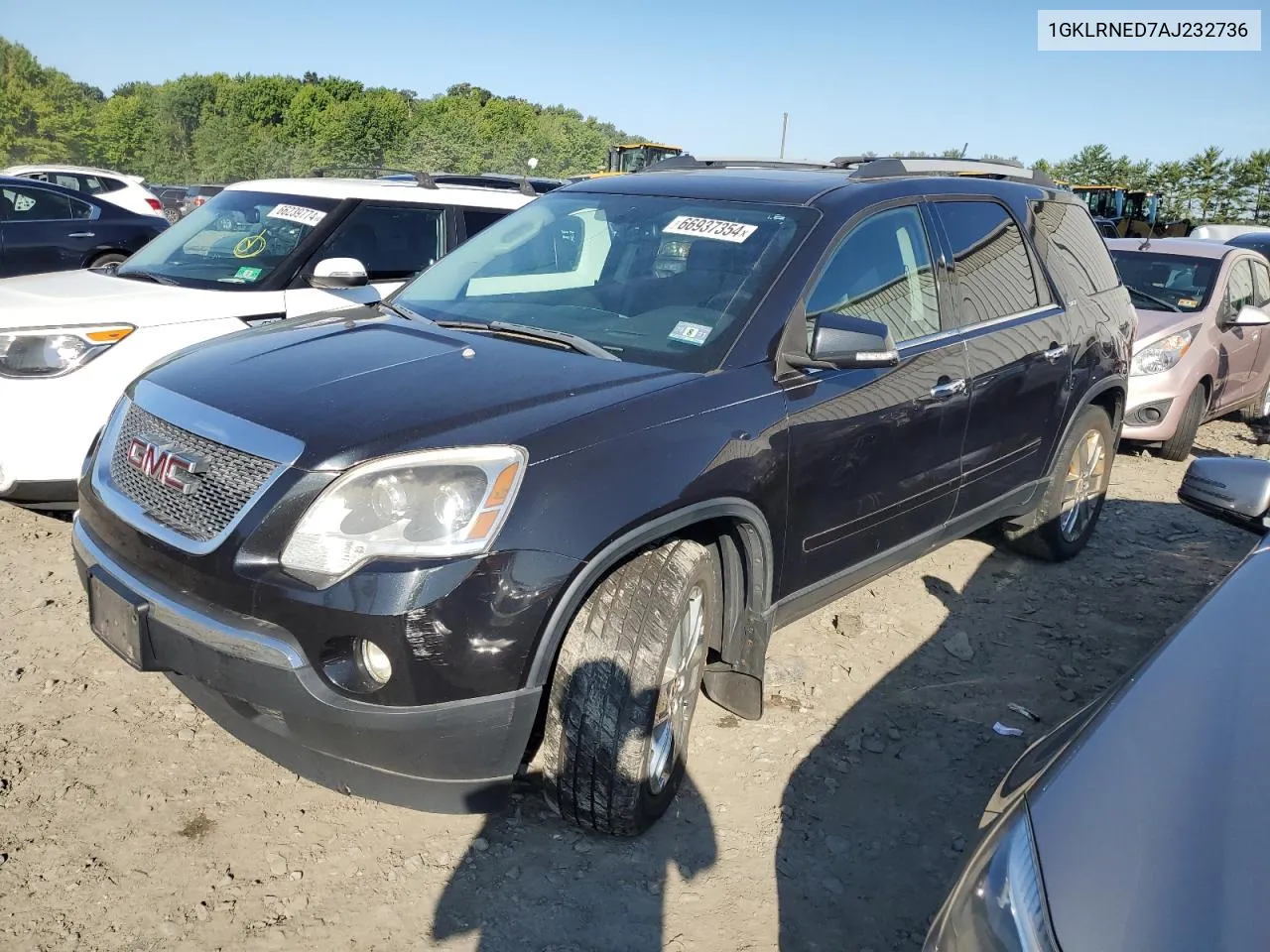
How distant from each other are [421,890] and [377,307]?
2.13 meters

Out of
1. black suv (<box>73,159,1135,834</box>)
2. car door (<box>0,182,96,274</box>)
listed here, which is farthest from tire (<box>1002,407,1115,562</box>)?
car door (<box>0,182,96,274</box>)

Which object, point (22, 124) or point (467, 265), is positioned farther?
point (22, 124)

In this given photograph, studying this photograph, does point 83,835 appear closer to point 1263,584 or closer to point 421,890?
point 421,890

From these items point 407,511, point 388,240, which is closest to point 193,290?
point 388,240

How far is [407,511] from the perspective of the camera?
8.07ft

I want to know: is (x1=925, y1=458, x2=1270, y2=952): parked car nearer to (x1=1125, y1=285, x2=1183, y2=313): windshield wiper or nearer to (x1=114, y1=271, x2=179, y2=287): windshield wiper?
(x1=114, y1=271, x2=179, y2=287): windshield wiper

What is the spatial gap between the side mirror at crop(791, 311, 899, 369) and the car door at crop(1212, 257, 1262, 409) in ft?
19.7

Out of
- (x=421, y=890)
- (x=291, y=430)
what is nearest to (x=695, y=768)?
(x=421, y=890)

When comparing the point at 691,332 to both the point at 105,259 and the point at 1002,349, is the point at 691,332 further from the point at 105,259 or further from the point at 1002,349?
the point at 105,259

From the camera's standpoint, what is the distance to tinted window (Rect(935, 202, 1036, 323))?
161 inches

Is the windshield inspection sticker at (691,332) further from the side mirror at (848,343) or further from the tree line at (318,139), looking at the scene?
the tree line at (318,139)

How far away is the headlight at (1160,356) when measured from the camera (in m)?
7.62

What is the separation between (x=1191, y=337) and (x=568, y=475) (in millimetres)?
6842

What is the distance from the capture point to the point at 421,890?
2717 mm
